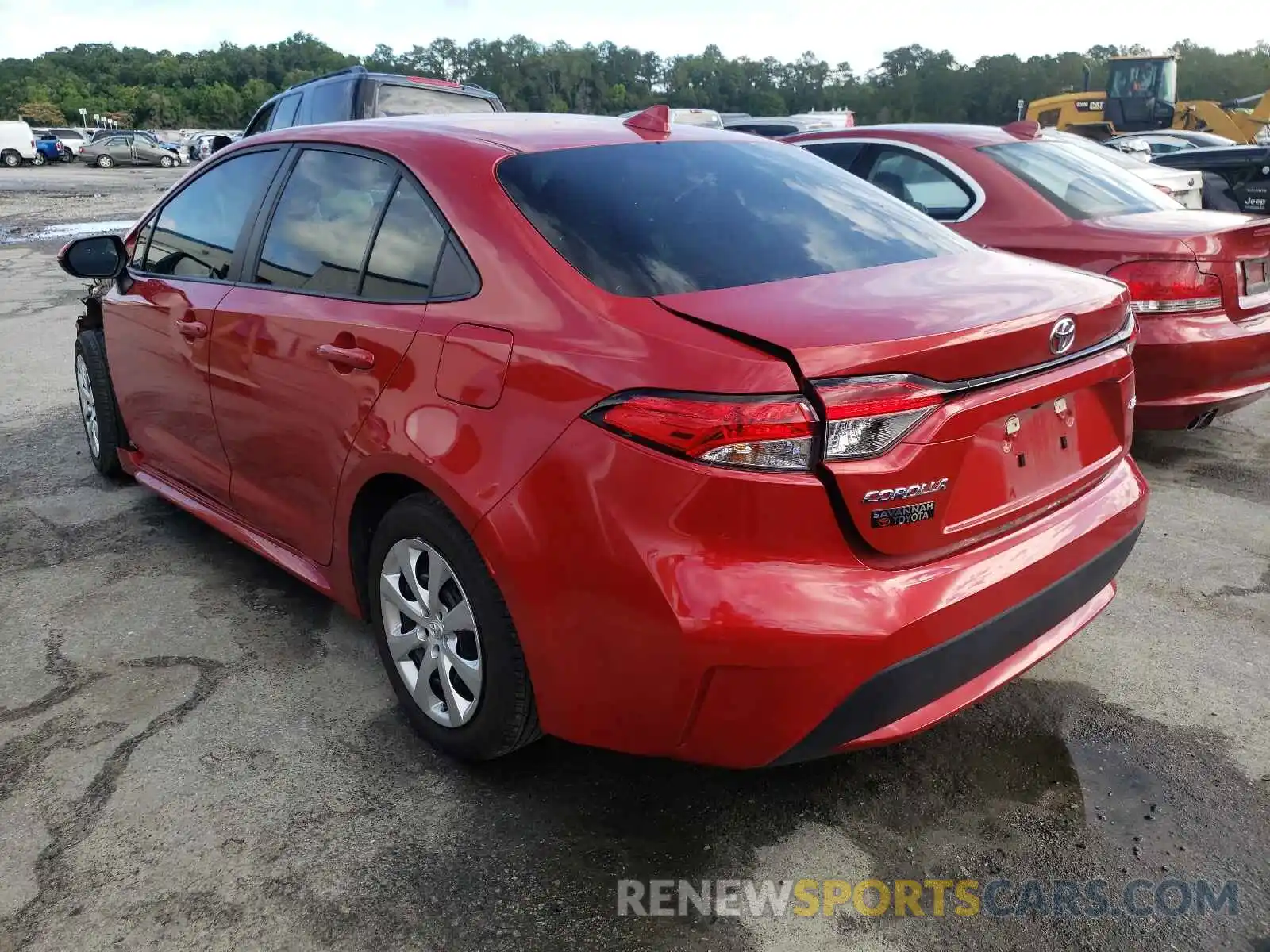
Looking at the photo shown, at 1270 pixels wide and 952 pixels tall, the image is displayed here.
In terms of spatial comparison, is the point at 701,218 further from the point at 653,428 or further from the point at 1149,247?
the point at 1149,247

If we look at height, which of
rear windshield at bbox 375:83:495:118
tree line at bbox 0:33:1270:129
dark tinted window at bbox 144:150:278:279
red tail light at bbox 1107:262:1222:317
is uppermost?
tree line at bbox 0:33:1270:129

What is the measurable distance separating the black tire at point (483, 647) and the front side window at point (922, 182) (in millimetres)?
3469

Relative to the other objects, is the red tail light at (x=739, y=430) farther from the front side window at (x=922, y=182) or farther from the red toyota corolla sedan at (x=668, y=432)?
the front side window at (x=922, y=182)

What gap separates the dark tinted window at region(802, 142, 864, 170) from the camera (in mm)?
5879

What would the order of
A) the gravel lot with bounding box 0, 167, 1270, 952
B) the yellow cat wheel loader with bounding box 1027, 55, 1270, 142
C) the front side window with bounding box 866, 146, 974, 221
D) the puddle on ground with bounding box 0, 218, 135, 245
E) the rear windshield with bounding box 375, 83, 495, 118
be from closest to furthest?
1. the gravel lot with bounding box 0, 167, 1270, 952
2. the front side window with bounding box 866, 146, 974, 221
3. the rear windshield with bounding box 375, 83, 495, 118
4. the puddle on ground with bounding box 0, 218, 135, 245
5. the yellow cat wheel loader with bounding box 1027, 55, 1270, 142

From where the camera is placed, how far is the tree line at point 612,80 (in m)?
76.9

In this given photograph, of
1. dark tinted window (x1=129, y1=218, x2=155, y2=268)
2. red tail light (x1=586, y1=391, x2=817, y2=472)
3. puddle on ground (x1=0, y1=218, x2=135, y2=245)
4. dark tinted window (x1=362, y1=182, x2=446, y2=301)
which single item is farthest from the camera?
puddle on ground (x1=0, y1=218, x2=135, y2=245)

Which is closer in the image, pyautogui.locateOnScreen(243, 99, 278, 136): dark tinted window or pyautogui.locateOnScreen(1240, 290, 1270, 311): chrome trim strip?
pyautogui.locateOnScreen(1240, 290, 1270, 311): chrome trim strip

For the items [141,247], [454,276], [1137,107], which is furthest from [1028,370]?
[1137,107]

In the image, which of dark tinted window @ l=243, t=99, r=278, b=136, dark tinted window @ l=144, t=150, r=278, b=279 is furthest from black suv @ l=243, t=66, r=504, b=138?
dark tinted window @ l=144, t=150, r=278, b=279

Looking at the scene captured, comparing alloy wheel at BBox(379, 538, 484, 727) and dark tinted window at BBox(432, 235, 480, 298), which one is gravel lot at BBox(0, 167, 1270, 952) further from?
dark tinted window at BBox(432, 235, 480, 298)

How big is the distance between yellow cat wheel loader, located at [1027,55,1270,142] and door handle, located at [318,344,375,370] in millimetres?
27937

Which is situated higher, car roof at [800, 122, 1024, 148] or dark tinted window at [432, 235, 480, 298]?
car roof at [800, 122, 1024, 148]

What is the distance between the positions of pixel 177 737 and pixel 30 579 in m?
1.46
